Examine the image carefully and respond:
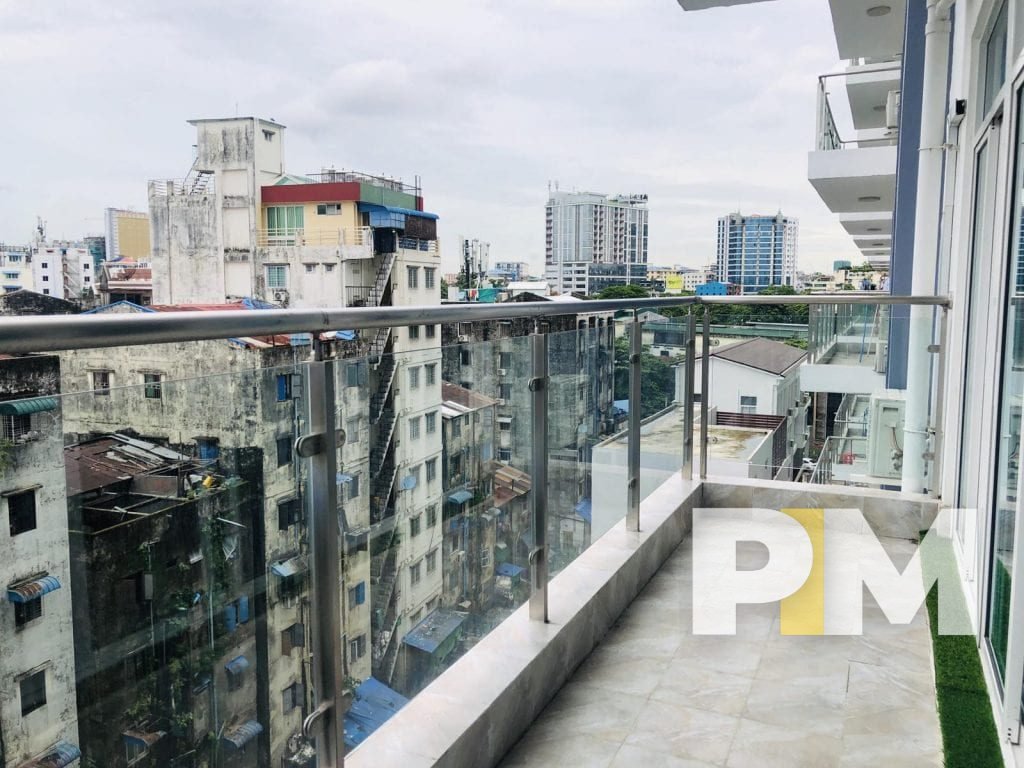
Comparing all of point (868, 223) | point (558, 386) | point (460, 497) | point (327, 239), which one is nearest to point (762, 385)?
point (558, 386)

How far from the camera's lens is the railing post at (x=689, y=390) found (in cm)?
412

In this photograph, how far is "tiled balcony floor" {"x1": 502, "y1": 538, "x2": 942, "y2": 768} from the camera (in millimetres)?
2107

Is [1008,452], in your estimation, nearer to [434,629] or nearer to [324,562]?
[434,629]

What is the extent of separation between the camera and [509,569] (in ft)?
7.54

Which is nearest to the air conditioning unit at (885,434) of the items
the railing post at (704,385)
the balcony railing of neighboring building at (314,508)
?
the railing post at (704,385)

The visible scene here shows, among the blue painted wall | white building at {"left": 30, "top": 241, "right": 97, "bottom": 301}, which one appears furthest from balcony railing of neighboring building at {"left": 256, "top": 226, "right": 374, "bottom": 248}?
the blue painted wall

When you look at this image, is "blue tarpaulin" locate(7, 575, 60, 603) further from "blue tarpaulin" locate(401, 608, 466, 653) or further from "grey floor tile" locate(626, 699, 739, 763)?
"grey floor tile" locate(626, 699, 739, 763)

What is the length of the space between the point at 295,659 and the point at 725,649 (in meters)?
1.70

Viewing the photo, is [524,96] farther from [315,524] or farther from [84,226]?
[315,524]

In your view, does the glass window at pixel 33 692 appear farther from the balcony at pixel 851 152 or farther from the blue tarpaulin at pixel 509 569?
the balcony at pixel 851 152

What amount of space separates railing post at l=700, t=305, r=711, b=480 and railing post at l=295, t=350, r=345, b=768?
3.09 meters

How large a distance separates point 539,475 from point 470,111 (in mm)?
85483

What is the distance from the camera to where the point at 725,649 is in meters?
2.72

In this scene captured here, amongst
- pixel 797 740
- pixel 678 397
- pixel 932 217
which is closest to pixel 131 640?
pixel 797 740
